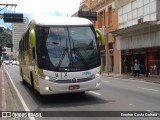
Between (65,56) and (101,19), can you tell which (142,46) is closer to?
(101,19)

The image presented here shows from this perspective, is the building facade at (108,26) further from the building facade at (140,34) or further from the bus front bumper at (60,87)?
the bus front bumper at (60,87)

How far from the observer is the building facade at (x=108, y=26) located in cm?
4154

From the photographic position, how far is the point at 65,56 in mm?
13352

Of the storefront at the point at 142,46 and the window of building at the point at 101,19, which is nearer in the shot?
the storefront at the point at 142,46

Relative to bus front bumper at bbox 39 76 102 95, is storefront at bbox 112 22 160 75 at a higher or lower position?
higher

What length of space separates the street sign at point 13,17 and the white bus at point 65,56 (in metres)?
30.2

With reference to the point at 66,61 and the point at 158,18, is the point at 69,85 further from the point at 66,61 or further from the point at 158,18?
the point at 158,18

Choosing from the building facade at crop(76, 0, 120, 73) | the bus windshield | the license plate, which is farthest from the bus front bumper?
the building facade at crop(76, 0, 120, 73)

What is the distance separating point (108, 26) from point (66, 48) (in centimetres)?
3119

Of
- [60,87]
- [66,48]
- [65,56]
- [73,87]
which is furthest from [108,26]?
[60,87]

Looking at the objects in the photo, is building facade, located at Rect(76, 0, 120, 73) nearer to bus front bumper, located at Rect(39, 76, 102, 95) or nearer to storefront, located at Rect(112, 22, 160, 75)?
storefront, located at Rect(112, 22, 160, 75)

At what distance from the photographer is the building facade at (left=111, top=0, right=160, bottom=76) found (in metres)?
30.1

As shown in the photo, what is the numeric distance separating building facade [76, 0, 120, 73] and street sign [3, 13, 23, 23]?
34.7ft

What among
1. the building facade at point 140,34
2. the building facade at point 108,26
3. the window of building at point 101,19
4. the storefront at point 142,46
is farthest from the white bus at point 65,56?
the window of building at point 101,19
